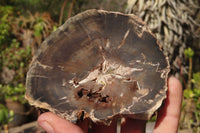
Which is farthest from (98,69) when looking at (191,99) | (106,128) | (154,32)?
(191,99)

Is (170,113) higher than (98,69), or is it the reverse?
(98,69)

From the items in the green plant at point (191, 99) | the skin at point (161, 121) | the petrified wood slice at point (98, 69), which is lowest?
the green plant at point (191, 99)

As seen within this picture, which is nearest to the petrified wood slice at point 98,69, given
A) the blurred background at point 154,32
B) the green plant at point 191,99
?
the blurred background at point 154,32

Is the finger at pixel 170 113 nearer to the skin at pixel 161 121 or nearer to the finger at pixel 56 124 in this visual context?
the skin at pixel 161 121

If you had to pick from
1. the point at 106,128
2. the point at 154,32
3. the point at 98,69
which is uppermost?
the point at 154,32

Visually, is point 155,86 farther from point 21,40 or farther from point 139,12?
point 21,40

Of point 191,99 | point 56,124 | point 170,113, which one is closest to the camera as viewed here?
point 56,124

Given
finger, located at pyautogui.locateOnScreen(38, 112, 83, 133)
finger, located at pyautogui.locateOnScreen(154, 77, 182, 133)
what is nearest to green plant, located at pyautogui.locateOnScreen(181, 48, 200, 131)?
finger, located at pyautogui.locateOnScreen(154, 77, 182, 133)

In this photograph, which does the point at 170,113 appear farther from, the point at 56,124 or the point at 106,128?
the point at 56,124
